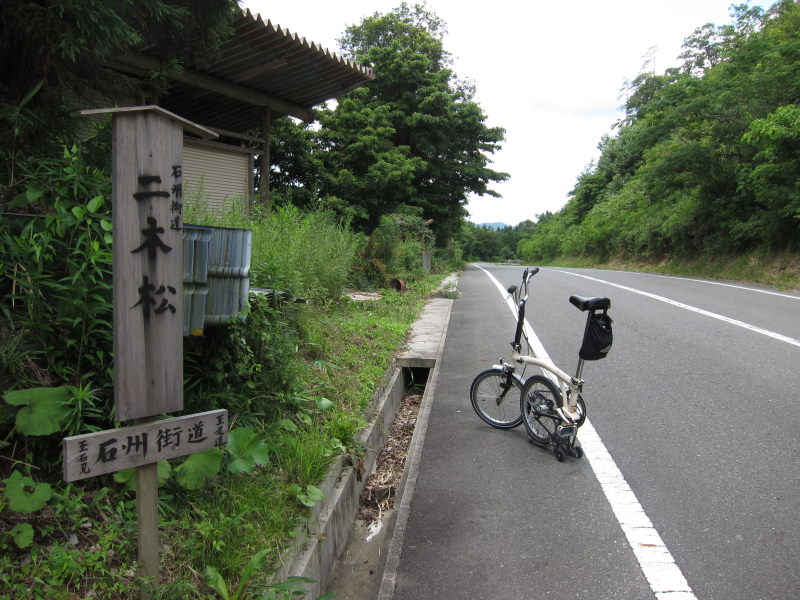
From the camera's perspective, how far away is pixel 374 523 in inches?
160

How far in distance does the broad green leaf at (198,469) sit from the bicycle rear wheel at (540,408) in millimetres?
2733

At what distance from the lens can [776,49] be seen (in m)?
16.1

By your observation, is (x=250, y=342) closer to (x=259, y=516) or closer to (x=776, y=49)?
(x=259, y=516)

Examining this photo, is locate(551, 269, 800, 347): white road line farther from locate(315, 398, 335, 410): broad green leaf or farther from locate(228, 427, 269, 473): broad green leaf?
locate(228, 427, 269, 473): broad green leaf

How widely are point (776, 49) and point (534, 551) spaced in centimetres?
1889

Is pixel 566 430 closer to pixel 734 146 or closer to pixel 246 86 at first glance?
pixel 246 86

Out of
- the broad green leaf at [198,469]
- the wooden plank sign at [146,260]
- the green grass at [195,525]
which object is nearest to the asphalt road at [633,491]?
the green grass at [195,525]

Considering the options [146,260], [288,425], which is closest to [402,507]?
[288,425]

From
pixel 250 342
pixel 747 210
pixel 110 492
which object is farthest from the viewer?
pixel 747 210

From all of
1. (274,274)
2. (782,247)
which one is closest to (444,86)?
(782,247)

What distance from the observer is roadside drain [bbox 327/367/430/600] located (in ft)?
10.9

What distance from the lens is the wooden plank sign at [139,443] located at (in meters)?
2.07

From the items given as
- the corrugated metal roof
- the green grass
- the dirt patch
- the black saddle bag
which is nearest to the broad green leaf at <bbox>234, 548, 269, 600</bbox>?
the green grass

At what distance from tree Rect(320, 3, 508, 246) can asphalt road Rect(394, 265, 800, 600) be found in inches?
467
